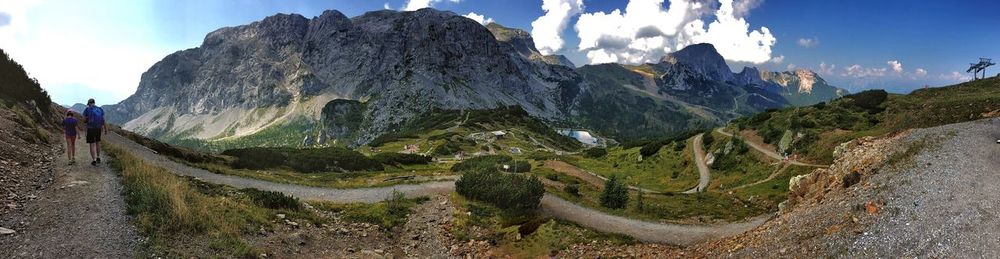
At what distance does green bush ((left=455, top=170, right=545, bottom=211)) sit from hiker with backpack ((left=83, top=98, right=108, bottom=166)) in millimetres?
19662

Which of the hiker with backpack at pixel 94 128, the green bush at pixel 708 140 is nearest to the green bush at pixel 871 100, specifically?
the green bush at pixel 708 140

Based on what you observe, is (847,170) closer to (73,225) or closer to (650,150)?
(73,225)

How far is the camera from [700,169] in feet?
206

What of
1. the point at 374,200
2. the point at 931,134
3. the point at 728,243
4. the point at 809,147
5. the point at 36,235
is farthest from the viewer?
the point at 809,147

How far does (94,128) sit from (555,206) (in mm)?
26094

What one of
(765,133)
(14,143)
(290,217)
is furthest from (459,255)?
(765,133)

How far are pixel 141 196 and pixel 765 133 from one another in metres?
64.9

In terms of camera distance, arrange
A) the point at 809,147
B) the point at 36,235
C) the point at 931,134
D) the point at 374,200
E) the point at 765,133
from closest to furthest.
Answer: the point at 36,235 → the point at 931,134 → the point at 374,200 → the point at 809,147 → the point at 765,133

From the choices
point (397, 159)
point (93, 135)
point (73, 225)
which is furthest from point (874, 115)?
point (93, 135)

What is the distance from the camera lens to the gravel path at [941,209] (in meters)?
13.8

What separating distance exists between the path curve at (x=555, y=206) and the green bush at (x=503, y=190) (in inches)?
55.8

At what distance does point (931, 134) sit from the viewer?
90.8ft

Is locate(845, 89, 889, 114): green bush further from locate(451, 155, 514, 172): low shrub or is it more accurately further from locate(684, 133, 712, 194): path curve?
locate(451, 155, 514, 172): low shrub

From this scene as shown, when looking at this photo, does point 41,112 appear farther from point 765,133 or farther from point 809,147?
point 765,133
